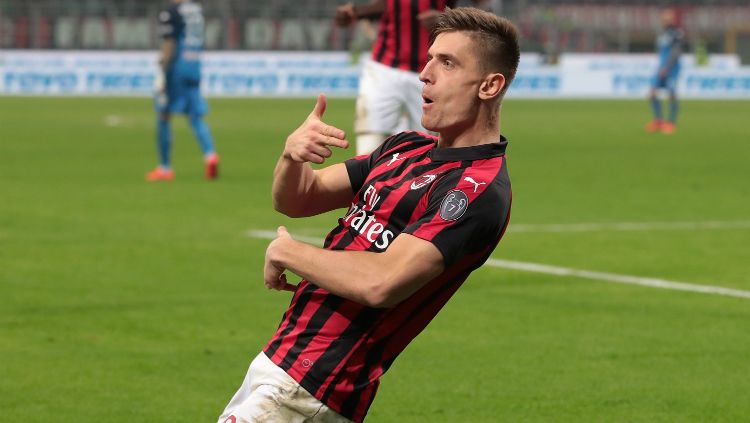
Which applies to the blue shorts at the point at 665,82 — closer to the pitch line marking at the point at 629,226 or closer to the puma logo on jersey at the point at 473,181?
the pitch line marking at the point at 629,226

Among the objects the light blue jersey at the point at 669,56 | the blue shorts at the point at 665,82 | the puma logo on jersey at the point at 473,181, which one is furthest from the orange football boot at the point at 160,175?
the light blue jersey at the point at 669,56

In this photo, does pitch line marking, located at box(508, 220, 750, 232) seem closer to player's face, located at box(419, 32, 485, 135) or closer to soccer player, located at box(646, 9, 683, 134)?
player's face, located at box(419, 32, 485, 135)

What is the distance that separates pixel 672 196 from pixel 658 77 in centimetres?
1297

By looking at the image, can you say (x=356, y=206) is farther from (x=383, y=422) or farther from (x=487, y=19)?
(x=383, y=422)

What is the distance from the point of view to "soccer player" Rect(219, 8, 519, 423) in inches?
148

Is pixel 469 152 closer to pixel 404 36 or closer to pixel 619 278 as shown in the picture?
pixel 619 278

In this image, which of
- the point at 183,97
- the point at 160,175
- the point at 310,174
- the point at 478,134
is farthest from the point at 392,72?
the point at 478,134

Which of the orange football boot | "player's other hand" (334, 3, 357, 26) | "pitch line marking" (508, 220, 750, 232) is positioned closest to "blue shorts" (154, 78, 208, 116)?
the orange football boot

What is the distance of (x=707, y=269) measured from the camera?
10.3 m

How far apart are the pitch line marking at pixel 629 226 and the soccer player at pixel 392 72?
6.04 feet

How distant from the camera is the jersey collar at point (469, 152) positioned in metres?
3.92

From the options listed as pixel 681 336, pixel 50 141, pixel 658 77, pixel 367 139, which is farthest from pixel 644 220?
pixel 658 77

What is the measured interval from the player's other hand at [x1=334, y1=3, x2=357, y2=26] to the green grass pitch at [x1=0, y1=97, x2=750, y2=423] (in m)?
1.93

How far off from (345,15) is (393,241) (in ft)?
23.2
